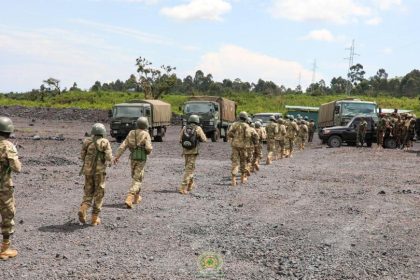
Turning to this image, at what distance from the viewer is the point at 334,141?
28594 millimetres

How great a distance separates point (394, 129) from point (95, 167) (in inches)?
853

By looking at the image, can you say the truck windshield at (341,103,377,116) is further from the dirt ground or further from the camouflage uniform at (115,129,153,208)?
the camouflage uniform at (115,129,153,208)

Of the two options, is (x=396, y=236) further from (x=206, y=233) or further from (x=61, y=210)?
(x=61, y=210)

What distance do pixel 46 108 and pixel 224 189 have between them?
5096 cm

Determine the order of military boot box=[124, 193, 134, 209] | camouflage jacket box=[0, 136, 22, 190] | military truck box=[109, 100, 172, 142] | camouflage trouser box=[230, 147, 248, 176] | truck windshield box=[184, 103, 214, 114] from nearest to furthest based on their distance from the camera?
1. camouflage jacket box=[0, 136, 22, 190]
2. military boot box=[124, 193, 134, 209]
3. camouflage trouser box=[230, 147, 248, 176]
4. military truck box=[109, 100, 172, 142]
5. truck windshield box=[184, 103, 214, 114]

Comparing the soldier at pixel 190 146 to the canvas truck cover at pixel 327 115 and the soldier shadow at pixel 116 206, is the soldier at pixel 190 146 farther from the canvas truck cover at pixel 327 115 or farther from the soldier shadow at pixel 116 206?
the canvas truck cover at pixel 327 115

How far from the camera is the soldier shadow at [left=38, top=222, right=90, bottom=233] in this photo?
8.32 meters

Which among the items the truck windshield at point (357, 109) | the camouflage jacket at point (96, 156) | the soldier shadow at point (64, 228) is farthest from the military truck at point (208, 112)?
the soldier shadow at point (64, 228)

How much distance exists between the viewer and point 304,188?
13453 millimetres

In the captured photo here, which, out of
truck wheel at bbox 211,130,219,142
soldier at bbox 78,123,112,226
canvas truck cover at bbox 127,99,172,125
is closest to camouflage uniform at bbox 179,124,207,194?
soldier at bbox 78,123,112,226

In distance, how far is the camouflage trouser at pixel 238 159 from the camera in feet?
45.9

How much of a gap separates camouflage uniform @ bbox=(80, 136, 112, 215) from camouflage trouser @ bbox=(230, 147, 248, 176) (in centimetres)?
560

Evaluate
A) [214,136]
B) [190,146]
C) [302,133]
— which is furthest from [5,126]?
[214,136]

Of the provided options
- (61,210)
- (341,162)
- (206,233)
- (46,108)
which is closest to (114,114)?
(341,162)
